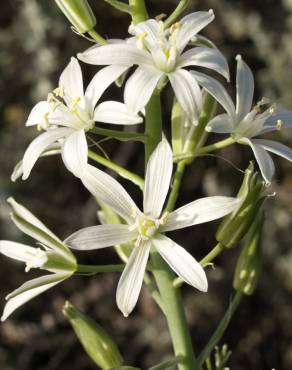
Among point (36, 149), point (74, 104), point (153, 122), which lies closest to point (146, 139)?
point (153, 122)

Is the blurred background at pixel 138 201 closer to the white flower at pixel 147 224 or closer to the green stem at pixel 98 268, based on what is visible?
the green stem at pixel 98 268

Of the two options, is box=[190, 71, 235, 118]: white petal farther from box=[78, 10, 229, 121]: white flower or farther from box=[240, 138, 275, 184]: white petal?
box=[240, 138, 275, 184]: white petal

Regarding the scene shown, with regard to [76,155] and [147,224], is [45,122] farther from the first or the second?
[147,224]

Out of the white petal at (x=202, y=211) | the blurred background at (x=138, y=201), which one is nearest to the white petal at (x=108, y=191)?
the white petal at (x=202, y=211)

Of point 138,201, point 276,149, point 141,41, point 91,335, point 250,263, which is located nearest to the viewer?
point 141,41

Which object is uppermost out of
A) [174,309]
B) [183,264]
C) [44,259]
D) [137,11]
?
[137,11]

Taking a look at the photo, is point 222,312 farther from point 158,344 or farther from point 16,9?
point 16,9

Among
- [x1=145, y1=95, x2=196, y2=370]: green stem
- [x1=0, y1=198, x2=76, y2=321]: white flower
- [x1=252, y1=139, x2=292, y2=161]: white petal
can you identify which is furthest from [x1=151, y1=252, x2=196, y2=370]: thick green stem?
[x1=252, y1=139, x2=292, y2=161]: white petal
